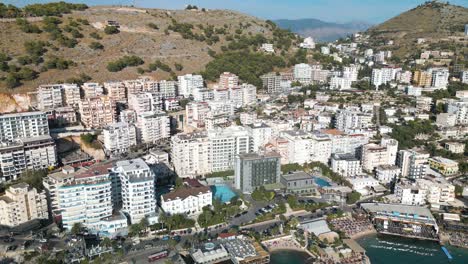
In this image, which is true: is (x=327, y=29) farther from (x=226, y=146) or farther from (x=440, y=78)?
(x=226, y=146)

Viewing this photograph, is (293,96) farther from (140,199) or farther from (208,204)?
(140,199)

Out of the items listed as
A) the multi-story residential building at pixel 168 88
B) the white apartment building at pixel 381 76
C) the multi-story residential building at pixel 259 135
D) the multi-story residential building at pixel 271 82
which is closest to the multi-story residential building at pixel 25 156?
the multi-story residential building at pixel 259 135

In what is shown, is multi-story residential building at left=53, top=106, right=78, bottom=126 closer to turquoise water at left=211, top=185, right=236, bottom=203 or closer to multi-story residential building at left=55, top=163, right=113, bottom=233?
multi-story residential building at left=55, top=163, right=113, bottom=233

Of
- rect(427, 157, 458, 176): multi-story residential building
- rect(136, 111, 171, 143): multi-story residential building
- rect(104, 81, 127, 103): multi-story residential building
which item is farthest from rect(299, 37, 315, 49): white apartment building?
rect(427, 157, 458, 176): multi-story residential building

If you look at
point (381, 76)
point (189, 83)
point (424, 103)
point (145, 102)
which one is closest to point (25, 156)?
point (145, 102)

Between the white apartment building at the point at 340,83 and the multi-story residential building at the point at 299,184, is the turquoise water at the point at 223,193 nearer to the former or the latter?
the multi-story residential building at the point at 299,184

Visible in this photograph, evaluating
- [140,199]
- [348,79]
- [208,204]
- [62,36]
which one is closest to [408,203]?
[208,204]
